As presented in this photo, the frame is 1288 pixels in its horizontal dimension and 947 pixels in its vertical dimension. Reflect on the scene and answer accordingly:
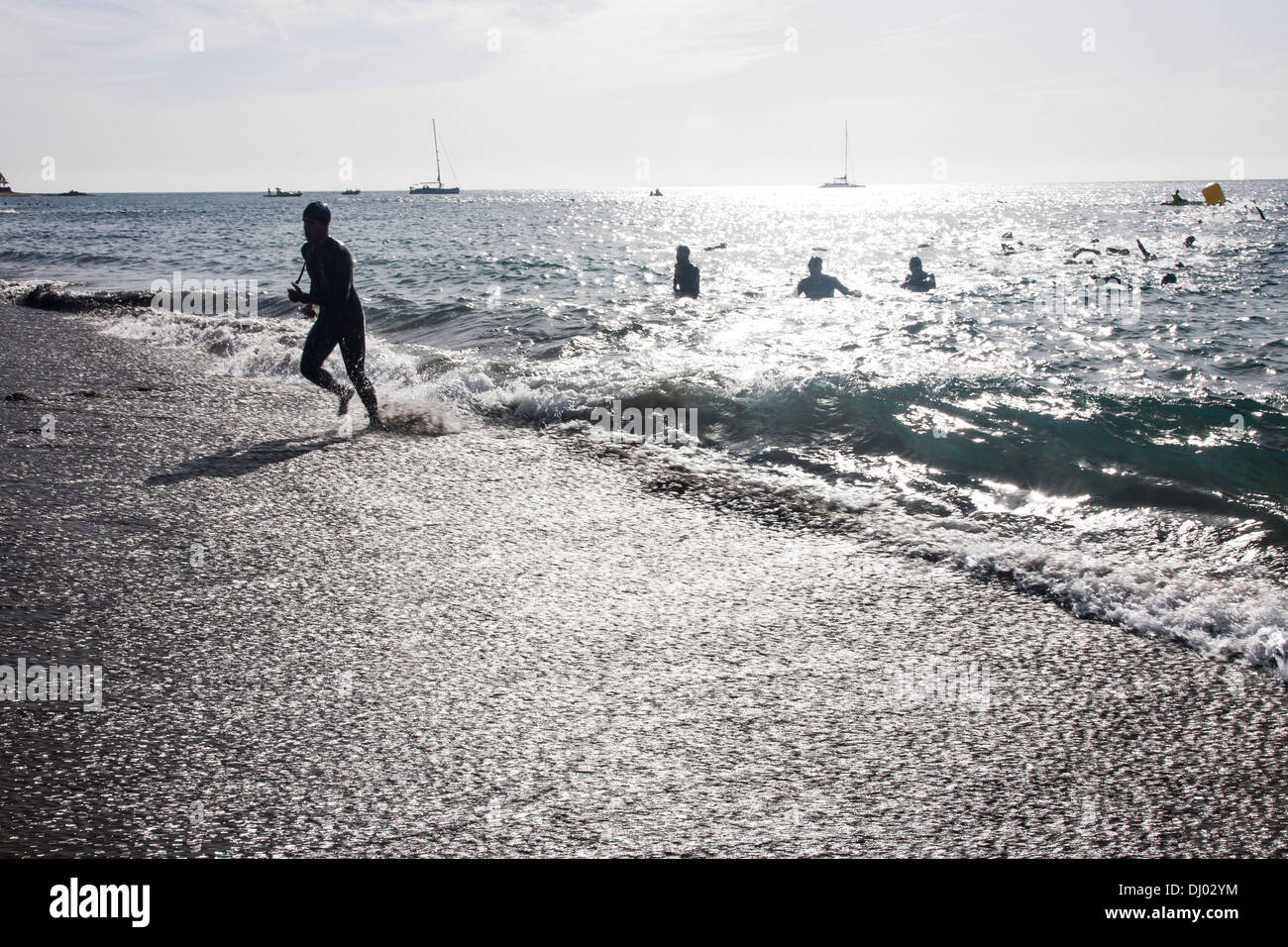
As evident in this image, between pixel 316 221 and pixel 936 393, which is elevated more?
pixel 316 221

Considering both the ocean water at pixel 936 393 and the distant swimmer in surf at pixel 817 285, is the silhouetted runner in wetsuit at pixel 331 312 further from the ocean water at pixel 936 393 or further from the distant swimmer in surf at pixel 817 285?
the distant swimmer in surf at pixel 817 285

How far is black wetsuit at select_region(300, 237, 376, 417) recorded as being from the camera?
24.5ft

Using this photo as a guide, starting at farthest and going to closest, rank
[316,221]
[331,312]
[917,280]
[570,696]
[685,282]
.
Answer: [917,280], [685,282], [331,312], [316,221], [570,696]

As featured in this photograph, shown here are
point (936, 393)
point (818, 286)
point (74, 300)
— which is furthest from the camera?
point (818, 286)

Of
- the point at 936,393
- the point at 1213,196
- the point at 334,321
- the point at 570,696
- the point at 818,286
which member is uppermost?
the point at 1213,196

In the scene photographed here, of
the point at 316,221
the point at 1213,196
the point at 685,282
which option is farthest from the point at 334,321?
the point at 1213,196

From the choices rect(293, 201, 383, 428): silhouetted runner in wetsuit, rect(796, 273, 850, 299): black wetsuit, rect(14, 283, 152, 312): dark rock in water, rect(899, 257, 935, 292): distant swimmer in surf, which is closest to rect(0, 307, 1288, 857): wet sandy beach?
rect(293, 201, 383, 428): silhouetted runner in wetsuit

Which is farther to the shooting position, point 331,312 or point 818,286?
point 818,286

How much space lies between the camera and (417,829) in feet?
8.01

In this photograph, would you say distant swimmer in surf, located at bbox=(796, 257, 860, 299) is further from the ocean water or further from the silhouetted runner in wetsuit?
the silhouetted runner in wetsuit

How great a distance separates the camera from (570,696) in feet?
10.4

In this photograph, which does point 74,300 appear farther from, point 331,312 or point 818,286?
point 818,286

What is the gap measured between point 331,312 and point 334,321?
8 cm
